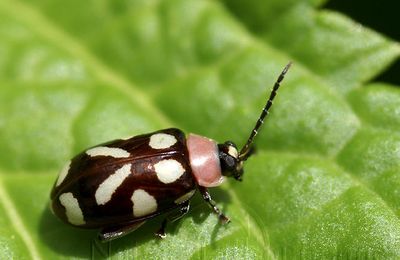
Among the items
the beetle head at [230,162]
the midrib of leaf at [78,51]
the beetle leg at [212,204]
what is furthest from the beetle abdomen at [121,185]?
the midrib of leaf at [78,51]

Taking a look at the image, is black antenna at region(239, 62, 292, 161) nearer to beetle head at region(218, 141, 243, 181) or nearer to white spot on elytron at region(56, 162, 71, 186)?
beetle head at region(218, 141, 243, 181)

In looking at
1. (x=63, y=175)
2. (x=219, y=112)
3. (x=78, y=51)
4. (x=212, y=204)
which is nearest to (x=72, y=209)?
(x=63, y=175)

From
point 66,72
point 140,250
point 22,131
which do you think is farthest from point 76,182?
point 66,72

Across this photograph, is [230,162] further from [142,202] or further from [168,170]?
[142,202]

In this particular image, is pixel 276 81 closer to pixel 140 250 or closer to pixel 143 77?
pixel 143 77

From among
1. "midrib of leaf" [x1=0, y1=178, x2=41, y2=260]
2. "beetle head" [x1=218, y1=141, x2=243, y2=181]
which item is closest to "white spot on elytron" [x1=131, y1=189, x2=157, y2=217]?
"beetle head" [x1=218, y1=141, x2=243, y2=181]

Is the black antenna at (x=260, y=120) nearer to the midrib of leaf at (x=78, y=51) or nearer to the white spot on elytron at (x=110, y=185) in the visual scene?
the midrib of leaf at (x=78, y=51)
